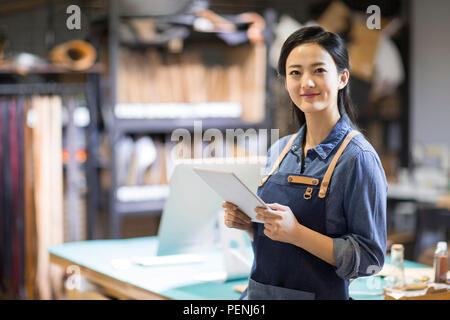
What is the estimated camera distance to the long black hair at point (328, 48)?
1762 mm

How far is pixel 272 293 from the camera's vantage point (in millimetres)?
1841

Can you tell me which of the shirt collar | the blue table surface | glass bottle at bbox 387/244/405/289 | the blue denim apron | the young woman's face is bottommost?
the blue table surface

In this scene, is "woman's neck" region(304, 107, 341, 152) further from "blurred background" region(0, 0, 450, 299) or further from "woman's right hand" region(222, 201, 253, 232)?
"blurred background" region(0, 0, 450, 299)

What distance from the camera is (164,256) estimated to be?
2.71 meters

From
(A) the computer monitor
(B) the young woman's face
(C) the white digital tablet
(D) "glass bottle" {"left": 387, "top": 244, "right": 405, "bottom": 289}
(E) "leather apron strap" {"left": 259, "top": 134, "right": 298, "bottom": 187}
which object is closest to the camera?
(C) the white digital tablet

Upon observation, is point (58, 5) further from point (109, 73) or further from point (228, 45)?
point (228, 45)

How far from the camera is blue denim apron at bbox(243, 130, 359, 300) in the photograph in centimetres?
175

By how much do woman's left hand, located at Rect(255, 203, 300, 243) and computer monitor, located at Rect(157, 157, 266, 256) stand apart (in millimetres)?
713

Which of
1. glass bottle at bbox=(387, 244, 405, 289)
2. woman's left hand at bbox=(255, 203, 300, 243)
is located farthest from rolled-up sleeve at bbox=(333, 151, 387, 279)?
glass bottle at bbox=(387, 244, 405, 289)

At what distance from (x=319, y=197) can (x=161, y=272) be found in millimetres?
1055

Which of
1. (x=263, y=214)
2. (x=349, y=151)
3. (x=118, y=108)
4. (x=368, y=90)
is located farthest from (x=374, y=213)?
(x=368, y=90)

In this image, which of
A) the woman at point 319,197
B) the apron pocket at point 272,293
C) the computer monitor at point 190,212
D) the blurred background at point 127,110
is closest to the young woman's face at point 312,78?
the woman at point 319,197

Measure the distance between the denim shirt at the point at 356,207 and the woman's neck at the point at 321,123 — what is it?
0.05 m

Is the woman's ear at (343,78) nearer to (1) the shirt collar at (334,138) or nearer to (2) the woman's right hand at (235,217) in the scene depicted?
(1) the shirt collar at (334,138)
